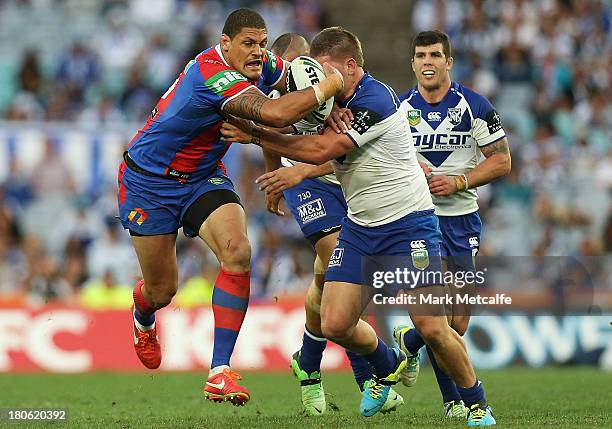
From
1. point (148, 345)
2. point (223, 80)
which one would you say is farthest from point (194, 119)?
point (148, 345)

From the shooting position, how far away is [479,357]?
1614 cm

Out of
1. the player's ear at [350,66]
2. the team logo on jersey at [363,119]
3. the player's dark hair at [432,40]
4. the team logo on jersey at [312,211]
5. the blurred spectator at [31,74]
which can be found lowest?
the team logo on jersey at [312,211]

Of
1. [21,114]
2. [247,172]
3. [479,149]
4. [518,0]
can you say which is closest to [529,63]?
[518,0]

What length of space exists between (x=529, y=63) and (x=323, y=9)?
435cm

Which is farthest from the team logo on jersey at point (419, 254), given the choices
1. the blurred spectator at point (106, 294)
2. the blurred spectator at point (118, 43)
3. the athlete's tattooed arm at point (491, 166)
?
the blurred spectator at point (118, 43)

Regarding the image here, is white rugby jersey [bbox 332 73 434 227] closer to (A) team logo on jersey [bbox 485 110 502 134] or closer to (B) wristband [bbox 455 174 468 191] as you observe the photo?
(B) wristband [bbox 455 174 468 191]

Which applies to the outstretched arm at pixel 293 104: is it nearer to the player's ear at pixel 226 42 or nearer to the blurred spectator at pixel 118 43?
the player's ear at pixel 226 42

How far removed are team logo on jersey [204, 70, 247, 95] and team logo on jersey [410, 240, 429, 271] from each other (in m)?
1.70

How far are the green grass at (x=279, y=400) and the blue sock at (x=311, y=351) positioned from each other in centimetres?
40

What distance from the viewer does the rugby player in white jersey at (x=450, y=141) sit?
33.2 ft

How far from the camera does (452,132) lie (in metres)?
10.2

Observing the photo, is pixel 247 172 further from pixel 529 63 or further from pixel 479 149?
pixel 479 149

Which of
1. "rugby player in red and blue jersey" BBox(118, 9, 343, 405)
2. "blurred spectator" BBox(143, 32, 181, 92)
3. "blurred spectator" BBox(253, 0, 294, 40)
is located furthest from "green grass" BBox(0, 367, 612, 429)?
"blurred spectator" BBox(253, 0, 294, 40)

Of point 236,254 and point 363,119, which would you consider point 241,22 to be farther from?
point 236,254
